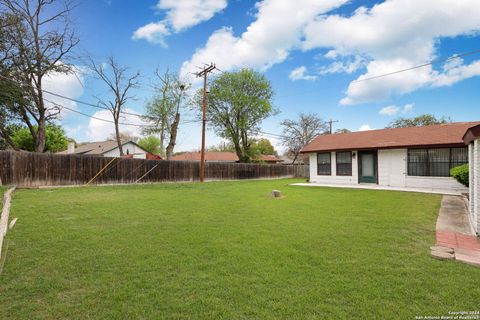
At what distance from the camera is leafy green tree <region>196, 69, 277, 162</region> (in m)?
28.0

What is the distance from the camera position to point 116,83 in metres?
22.9

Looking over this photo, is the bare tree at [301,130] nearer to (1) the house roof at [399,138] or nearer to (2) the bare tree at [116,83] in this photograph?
(1) the house roof at [399,138]

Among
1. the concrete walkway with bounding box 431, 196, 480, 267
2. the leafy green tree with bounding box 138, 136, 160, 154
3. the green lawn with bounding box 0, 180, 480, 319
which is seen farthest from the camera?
the leafy green tree with bounding box 138, 136, 160, 154

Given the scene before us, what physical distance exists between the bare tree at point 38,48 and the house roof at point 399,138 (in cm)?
1739

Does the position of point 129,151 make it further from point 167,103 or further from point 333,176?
point 333,176

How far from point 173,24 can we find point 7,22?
9061 millimetres

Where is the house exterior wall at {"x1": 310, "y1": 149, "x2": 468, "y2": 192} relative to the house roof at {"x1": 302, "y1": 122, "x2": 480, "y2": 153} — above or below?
below

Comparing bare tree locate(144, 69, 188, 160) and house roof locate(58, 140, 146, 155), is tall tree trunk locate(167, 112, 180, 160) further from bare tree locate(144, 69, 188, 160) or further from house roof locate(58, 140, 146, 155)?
house roof locate(58, 140, 146, 155)

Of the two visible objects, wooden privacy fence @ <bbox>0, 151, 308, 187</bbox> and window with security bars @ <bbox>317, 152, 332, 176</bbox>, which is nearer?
wooden privacy fence @ <bbox>0, 151, 308, 187</bbox>

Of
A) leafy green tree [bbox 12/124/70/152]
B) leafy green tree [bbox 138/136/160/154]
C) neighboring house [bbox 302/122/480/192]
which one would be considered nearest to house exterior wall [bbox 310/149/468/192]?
neighboring house [bbox 302/122/480/192]

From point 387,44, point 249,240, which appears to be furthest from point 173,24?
point 249,240

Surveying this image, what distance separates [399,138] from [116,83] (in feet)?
73.4

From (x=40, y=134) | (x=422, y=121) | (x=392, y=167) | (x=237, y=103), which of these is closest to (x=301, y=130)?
(x=237, y=103)

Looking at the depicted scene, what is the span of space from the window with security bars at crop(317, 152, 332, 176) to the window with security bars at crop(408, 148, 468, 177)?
431cm
